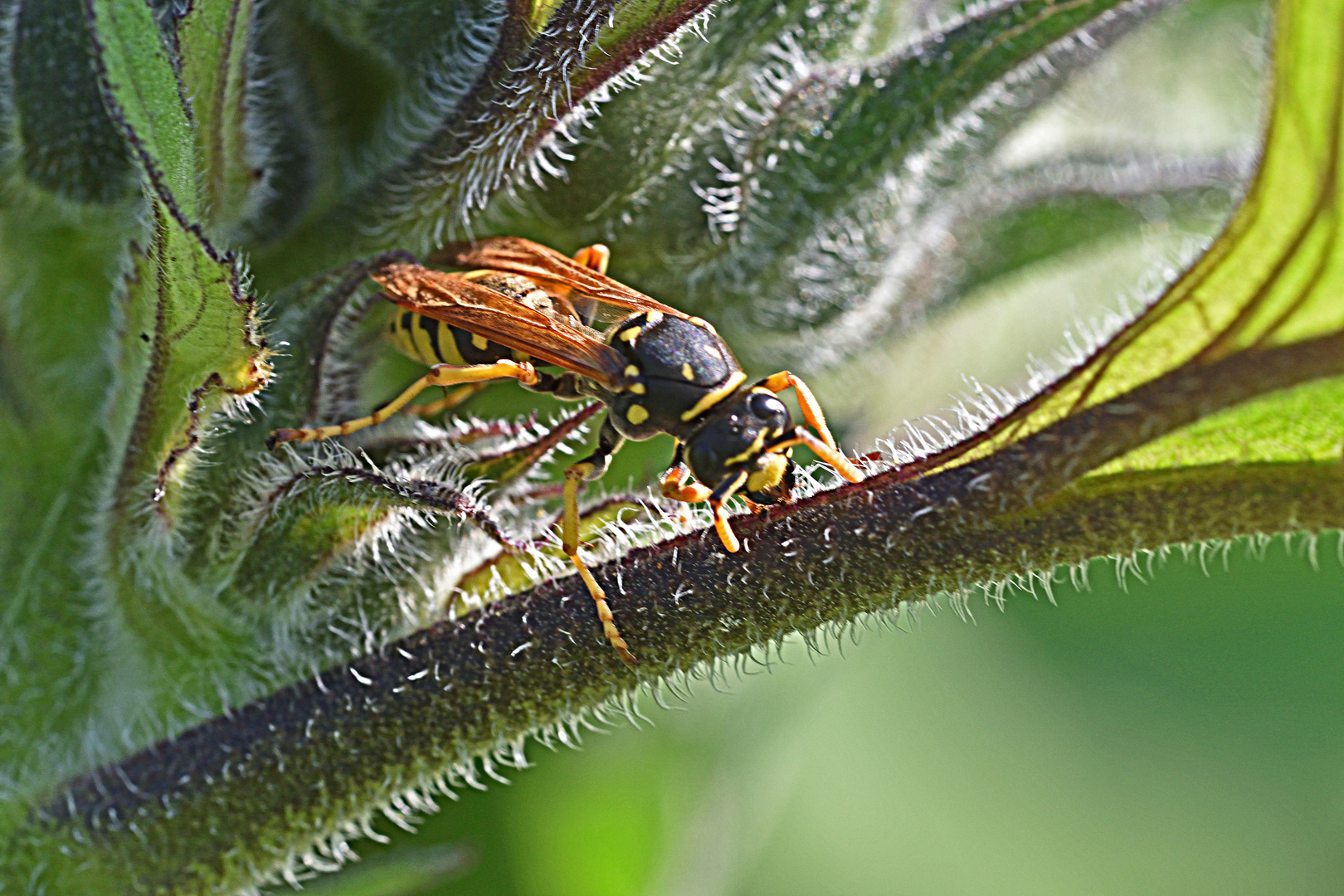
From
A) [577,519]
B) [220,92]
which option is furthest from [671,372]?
[220,92]

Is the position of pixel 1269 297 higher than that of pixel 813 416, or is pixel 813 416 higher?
pixel 1269 297

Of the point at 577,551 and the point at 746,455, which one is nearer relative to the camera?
the point at 577,551

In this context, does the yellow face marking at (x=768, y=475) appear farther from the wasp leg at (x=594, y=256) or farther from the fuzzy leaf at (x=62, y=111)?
the fuzzy leaf at (x=62, y=111)

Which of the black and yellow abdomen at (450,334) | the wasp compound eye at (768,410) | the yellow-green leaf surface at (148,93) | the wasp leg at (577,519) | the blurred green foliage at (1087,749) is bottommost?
the blurred green foliage at (1087,749)

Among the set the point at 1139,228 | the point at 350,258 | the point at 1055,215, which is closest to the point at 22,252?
the point at 350,258

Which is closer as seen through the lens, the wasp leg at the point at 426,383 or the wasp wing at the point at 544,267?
the wasp leg at the point at 426,383

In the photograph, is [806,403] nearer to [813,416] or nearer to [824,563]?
[813,416]

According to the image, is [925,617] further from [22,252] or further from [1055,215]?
[22,252]

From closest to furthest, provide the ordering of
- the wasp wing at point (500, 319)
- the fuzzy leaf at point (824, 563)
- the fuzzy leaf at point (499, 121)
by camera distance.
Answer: the fuzzy leaf at point (824, 563), the fuzzy leaf at point (499, 121), the wasp wing at point (500, 319)

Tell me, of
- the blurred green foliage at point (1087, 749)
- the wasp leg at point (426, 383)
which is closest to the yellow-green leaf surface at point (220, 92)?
the wasp leg at point (426, 383)
